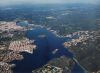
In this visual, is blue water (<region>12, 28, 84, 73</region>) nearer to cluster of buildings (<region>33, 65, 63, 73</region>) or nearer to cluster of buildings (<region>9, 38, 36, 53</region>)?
cluster of buildings (<region>9, 38, 36, 53</region>)

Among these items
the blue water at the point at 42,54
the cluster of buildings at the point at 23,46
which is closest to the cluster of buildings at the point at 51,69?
the blue water at the point at 42,54

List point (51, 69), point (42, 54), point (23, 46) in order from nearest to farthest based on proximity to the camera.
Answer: point (51, 69) → point (42, 54) → point (23, 46)

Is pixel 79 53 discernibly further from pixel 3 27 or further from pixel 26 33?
pixel 3 27

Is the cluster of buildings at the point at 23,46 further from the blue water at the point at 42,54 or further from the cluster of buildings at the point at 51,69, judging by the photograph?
the cluster of buildings at the point at 51,69

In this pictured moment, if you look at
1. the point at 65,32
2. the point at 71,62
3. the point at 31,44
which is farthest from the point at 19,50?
the point at 65,32

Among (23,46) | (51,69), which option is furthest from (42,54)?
(51,69)

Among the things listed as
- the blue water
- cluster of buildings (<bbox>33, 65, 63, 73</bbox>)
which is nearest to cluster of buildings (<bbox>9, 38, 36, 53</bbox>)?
the blue water

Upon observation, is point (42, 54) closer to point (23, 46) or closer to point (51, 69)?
point (23, 46)
